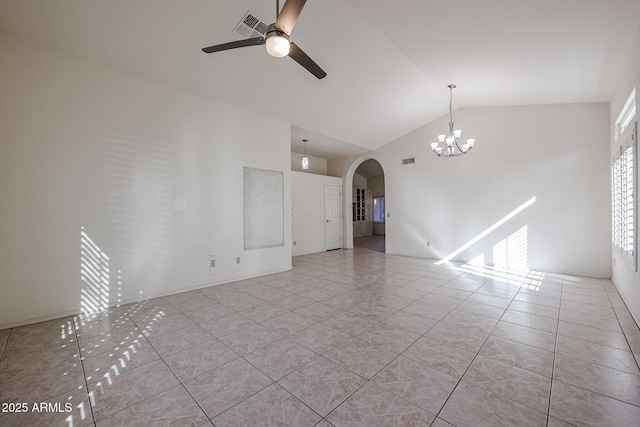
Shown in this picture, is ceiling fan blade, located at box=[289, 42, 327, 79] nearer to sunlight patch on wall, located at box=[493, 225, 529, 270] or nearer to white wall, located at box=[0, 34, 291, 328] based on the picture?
white wall, located at box=[0, 34, 291, 328]

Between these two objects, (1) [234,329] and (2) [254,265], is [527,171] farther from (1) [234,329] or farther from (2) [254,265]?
(1) [234,329]

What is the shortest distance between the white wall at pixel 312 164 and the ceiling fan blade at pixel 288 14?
5.75m

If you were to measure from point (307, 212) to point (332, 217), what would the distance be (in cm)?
108

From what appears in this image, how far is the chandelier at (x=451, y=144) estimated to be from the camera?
4.96 metres

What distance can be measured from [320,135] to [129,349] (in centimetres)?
518

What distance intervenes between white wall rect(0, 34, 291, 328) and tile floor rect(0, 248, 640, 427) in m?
0.47

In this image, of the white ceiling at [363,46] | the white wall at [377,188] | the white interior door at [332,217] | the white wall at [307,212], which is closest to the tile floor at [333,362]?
the white ceiling at [363,46]

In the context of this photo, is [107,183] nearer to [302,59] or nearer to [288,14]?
[302,59]

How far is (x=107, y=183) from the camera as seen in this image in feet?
11.1

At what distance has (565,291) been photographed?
13.2ft

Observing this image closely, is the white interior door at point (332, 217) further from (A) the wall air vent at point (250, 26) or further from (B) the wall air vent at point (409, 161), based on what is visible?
(A) the wall air vent at point (250, 26)

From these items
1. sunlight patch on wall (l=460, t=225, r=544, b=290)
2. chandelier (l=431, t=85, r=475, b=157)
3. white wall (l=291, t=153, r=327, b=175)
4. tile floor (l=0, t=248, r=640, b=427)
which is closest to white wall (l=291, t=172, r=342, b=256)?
white wall (l=291, t=153, r=327, b=175)

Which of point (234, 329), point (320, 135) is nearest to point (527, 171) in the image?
point (320, 135)

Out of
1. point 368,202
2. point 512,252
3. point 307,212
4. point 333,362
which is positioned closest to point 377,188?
point 368,202
